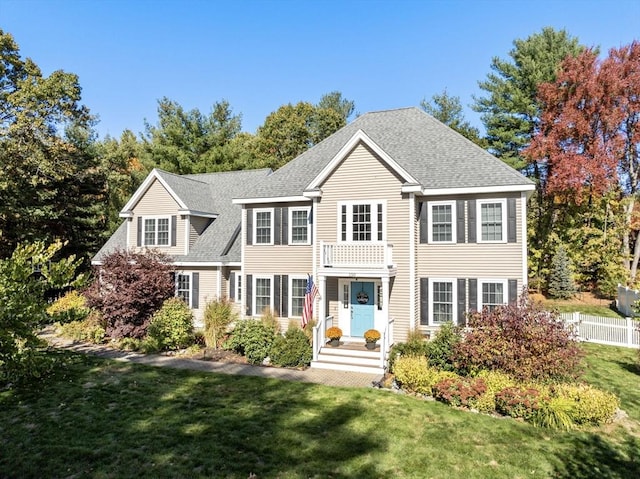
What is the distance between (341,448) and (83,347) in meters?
15.1

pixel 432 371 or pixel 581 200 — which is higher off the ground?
pixel 581 200

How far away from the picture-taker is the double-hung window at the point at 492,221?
1628 cm

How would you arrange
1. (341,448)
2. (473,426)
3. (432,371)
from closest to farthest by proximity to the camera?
1. (341,448)
2. (473,426)
3. (432,371)

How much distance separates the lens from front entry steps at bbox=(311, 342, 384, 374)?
584 inches

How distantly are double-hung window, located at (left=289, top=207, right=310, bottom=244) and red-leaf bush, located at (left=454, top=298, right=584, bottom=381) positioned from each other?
8.85 m

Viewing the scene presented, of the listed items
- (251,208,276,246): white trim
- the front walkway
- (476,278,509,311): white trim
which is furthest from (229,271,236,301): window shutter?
(476,278,509,311): white trim

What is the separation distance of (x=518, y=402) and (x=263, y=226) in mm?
13310

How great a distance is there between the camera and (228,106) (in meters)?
46.3

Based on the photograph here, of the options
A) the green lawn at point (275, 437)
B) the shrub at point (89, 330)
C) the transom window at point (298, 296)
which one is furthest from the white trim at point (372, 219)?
the shrub at point (89, 330)

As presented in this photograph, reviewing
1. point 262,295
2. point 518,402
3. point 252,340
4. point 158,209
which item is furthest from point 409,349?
point 158,209

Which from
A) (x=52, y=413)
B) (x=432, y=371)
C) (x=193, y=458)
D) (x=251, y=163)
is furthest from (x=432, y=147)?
(x=251, y=163)

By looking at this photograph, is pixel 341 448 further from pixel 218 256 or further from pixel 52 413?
pixel 218 256

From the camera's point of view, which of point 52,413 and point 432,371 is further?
point 432,371

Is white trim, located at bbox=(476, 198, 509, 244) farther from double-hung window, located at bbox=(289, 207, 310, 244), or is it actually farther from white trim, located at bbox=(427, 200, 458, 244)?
double-hung window, located at bbox=(289, 207, 310, 244)
